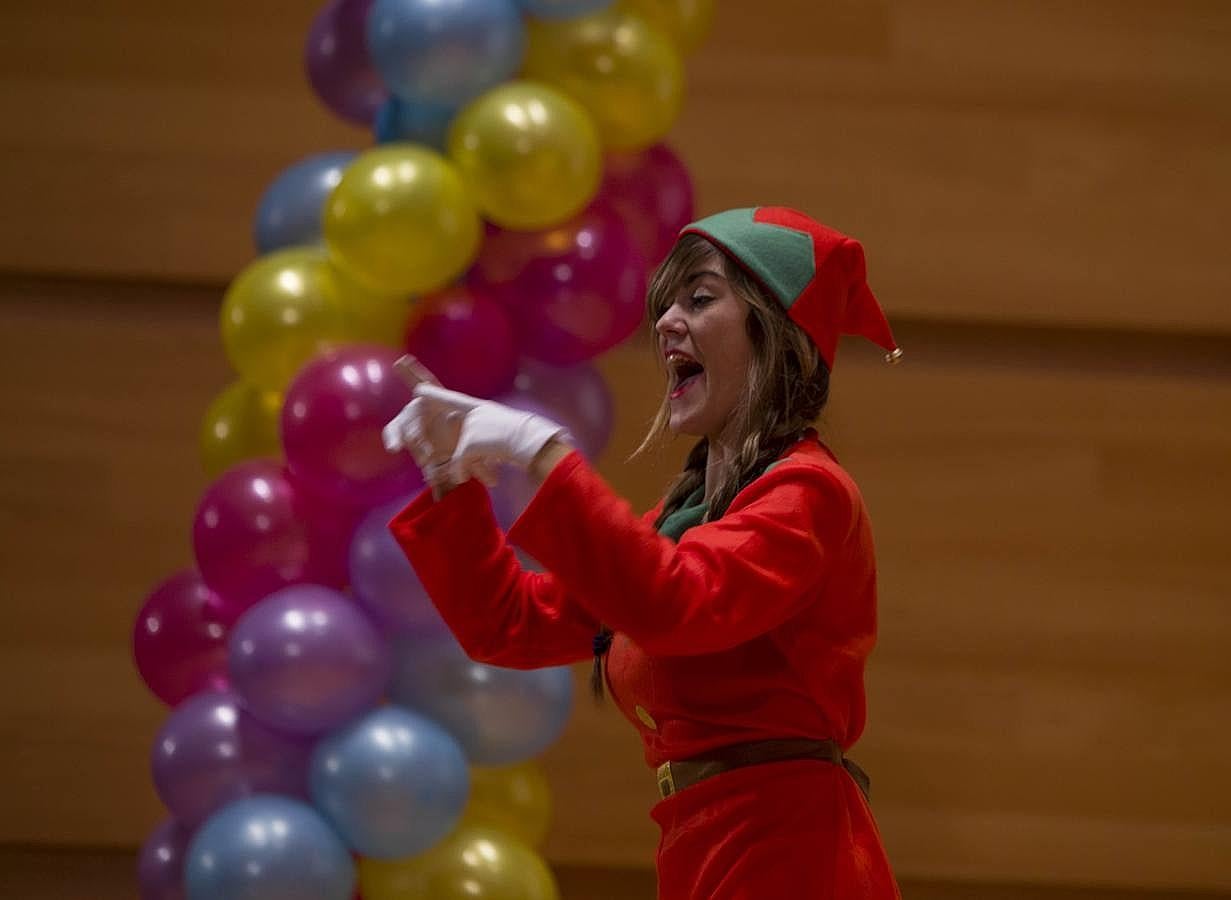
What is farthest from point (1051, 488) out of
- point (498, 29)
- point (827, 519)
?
point (827, 519)

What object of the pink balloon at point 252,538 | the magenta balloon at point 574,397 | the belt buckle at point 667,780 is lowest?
the pink balloon at point 252,538

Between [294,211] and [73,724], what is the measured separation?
2.88 feet

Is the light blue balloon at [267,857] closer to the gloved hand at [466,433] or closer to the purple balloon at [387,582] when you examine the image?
the purple balloon at [387,582]

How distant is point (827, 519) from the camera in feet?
3.30

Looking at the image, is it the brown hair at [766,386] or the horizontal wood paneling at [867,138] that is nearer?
the brown hair at [766,386]

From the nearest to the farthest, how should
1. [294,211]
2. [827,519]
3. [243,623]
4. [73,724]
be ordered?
[827,519] → [243,623] → [294,211] → [73,724]

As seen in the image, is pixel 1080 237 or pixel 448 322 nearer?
pixel 448 322

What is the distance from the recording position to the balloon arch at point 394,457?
1528mm

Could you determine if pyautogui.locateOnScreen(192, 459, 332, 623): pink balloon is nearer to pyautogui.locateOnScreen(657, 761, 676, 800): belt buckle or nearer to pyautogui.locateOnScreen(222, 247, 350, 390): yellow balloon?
pyautogui.locateOnScreen(222, 247, 350, 390): yellow balloon

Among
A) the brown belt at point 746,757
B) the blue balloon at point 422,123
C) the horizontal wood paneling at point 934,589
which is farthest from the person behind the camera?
Result: the horizontal wood paneling at point 934,589

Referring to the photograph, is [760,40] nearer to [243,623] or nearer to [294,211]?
[294,211]

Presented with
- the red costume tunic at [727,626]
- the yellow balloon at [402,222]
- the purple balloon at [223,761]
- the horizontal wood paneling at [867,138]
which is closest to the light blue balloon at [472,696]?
the purple balloon at [223,761]

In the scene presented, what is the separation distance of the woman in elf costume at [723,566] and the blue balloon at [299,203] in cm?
73

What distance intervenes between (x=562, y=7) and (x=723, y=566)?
0.90 meters
